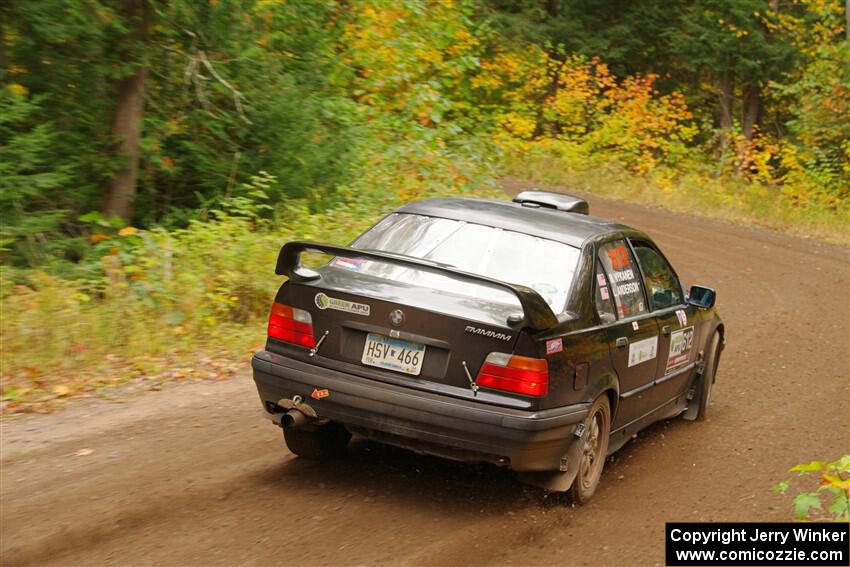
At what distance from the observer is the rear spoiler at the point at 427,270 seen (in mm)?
5066

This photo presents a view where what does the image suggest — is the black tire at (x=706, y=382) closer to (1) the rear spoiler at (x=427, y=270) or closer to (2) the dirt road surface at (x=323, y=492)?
(2) the dirt road surface at (x=323, y=492)

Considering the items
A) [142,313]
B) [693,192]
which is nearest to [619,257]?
[142,313]

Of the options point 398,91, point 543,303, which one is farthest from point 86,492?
point 398,91

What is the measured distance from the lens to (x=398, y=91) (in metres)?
16.1

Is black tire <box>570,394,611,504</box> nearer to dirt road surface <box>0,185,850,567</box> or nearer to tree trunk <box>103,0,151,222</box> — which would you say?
dirt road surface <box>0,185,850,567</box>

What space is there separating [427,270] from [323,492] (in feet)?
4.64

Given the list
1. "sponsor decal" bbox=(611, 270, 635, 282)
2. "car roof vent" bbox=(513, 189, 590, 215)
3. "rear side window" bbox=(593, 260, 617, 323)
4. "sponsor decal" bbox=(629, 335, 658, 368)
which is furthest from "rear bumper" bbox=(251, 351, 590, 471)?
"car roof vent" bbox=(513, 189, 590, 215)

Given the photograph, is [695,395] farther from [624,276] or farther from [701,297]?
[624,276]

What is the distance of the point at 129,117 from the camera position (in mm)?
11227

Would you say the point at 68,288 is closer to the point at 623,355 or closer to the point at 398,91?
the point at 623,355

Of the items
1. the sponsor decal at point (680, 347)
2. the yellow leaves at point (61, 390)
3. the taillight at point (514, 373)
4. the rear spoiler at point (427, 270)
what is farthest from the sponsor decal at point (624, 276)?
the yellow leaves at point (61, 390)

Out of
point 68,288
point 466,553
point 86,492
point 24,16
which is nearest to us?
point 466,553

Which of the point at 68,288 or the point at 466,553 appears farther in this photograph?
the point at 68,288

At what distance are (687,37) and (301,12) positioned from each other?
68.6 ft
